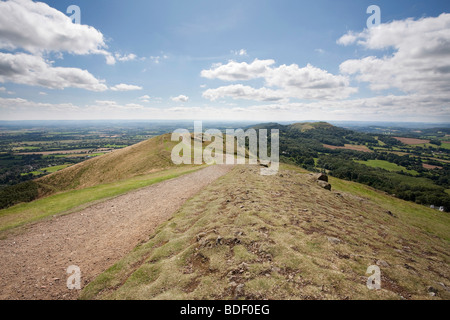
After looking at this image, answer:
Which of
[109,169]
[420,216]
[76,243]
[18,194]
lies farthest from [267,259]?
[420,216]

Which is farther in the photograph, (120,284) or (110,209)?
(110,209)

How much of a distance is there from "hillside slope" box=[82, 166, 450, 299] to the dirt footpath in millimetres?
2337

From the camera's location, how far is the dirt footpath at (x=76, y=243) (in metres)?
12.0

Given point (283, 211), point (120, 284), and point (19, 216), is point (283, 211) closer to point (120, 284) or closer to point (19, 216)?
point (120, 284)

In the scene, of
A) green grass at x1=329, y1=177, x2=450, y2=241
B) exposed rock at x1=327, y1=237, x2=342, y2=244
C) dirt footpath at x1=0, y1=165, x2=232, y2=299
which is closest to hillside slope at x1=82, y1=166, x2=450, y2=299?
exposed rock at x1=327, y1=237, x2=342, y2=244

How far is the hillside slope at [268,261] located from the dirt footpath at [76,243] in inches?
92.0

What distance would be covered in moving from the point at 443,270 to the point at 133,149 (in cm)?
7256

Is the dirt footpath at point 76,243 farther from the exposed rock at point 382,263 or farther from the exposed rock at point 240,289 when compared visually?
the exposed rock at point 382,263

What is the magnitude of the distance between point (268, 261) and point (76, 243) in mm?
16647

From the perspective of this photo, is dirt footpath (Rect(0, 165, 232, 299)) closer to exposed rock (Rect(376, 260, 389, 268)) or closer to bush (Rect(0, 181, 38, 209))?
exposed rock (Rect(376, 260, 389, 268))

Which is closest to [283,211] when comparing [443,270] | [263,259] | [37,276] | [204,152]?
[263,259]

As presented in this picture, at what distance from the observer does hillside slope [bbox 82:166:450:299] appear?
907 cm

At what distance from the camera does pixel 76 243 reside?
16.4 m

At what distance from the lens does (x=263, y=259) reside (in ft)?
35.7
